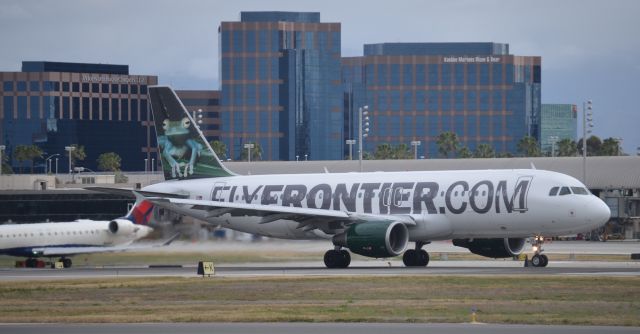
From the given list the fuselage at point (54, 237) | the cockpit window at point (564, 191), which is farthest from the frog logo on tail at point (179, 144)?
the cockpit window at point (564, 191)

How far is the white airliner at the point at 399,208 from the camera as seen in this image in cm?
5709

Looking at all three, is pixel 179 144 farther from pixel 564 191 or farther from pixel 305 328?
pixel 305 328

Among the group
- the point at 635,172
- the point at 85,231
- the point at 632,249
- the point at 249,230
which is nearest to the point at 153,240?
the point at 249,230

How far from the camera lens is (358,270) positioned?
56.8 metres

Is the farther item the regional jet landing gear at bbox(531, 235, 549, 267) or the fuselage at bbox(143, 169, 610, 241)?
the regional jet landing gear at bbox(531, 235, 549, 267)

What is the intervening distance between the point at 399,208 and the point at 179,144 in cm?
1372

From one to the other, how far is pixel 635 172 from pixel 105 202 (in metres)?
46.3

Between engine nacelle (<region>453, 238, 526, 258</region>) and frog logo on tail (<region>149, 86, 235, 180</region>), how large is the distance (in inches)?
530

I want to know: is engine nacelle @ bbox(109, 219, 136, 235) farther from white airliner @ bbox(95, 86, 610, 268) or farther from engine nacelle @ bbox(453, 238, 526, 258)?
engine nacelle @ bbox(453, 238, 526, 258)

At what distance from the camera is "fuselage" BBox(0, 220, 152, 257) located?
73938 millimetres

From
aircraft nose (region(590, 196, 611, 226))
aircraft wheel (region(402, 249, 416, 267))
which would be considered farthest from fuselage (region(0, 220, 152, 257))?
aircraft nose (region(590, 196, 611, 226))

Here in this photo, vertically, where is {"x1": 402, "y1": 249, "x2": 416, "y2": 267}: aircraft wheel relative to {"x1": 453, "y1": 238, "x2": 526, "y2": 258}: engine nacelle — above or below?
below

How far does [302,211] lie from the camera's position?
58.8 m

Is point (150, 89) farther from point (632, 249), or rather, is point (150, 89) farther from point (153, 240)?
point (632, 249)
